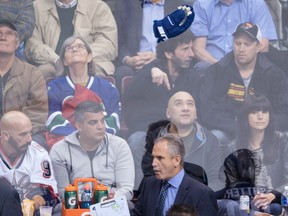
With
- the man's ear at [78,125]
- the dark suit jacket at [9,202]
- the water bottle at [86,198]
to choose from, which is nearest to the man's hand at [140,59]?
the man's ear at [78,125]

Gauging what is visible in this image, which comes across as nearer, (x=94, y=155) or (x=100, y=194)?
(x=100, y=194)

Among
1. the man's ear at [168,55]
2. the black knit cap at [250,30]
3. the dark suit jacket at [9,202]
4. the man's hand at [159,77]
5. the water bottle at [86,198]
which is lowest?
the water bottle at [86,198]

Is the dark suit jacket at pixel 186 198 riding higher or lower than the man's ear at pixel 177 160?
lower

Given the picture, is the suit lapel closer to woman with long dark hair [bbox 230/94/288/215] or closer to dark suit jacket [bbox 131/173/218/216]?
dark suit jacket [bbox 131/173/218/216]

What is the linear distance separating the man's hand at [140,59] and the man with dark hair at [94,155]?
41cm

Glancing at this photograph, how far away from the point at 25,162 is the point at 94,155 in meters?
0.53

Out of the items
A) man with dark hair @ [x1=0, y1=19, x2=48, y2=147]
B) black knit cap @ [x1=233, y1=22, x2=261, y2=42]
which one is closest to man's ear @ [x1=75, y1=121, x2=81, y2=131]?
man with dark hair @ [x1=0, y1=19, x2=48, y2=147]

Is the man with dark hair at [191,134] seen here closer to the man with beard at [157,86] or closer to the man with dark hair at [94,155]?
the man with beard at [157,86]

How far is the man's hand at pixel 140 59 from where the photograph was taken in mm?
6988

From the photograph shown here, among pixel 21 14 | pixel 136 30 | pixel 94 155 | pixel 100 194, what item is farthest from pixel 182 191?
pixel 21 14

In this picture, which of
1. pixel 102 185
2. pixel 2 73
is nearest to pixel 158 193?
pixel 102 185

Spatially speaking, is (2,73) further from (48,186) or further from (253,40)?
(253,40)

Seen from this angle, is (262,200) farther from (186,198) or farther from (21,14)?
(21,14)

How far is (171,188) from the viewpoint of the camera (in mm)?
6281
